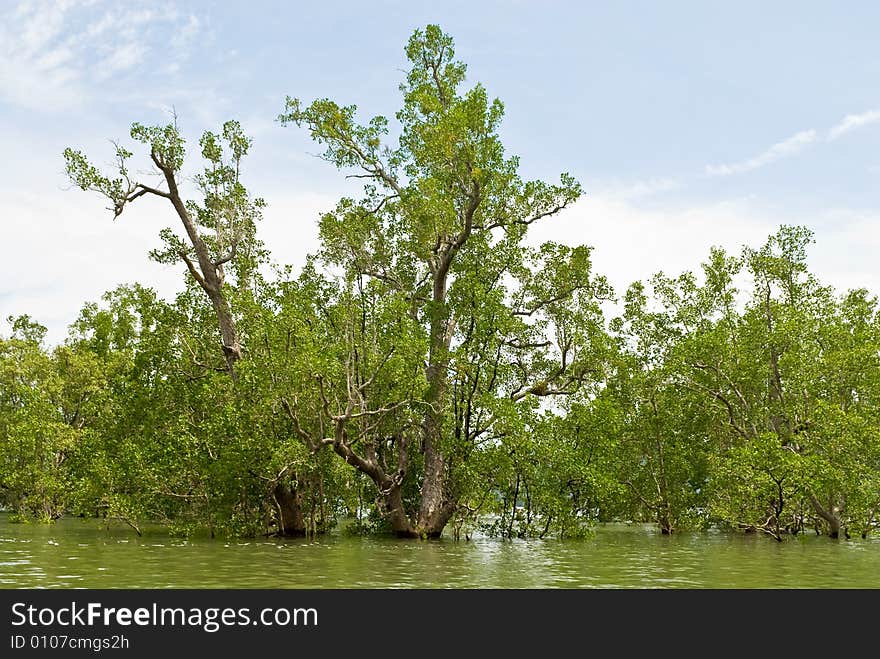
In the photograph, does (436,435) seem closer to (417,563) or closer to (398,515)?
(398,515)

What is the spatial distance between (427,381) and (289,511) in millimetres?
7996

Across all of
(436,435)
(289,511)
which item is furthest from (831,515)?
(289,511)

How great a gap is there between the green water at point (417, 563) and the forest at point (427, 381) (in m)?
2.51

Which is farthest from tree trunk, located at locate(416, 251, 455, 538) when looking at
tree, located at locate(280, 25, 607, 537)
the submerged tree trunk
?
the submerged tree trunk

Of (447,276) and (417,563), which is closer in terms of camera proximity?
(417,563)

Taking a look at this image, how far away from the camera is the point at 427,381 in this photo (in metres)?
31.5

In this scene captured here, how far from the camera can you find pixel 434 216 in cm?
3122

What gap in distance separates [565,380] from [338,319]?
432 inches

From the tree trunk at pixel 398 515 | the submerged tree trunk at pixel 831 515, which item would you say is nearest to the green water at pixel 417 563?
the tree trunk at pixel 398 515

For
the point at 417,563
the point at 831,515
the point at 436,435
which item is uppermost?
the point at 436,435

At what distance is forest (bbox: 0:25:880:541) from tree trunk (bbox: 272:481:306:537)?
8 centimetres

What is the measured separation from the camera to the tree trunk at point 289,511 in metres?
32.9
